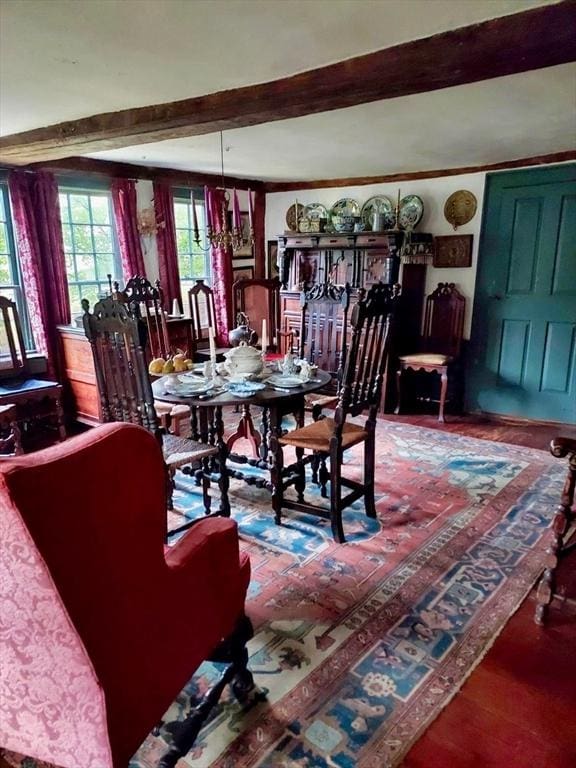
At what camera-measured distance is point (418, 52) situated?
1.81 meters

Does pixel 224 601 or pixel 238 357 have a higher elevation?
pixel 238 357

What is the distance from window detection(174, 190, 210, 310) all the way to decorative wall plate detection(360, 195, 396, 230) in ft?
5.46

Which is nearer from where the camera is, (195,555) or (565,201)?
(195,555)

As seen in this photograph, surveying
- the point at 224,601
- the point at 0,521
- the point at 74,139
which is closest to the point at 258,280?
the point at 74,139

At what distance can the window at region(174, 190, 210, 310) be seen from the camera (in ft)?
17.2

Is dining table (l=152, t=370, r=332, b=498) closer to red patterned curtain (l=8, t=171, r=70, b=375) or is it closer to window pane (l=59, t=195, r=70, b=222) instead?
red patterned curtain (l=8, t=171, r=70, b=375)

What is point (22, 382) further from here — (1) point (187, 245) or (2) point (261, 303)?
(2) point (261, 303)

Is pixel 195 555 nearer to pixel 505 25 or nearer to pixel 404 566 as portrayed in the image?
pixel 404 566

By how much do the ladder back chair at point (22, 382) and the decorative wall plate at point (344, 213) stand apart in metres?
3.04

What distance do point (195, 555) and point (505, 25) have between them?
1.88m

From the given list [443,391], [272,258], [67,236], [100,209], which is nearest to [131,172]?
[100,209]

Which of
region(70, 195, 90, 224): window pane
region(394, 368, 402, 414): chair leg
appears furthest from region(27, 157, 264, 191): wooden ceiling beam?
region(394, 368, 402, 414): chair leg

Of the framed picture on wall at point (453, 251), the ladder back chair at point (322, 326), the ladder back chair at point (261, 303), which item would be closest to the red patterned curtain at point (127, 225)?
the ladder back chair at point (261, 303)

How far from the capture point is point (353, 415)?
2.75 meters
